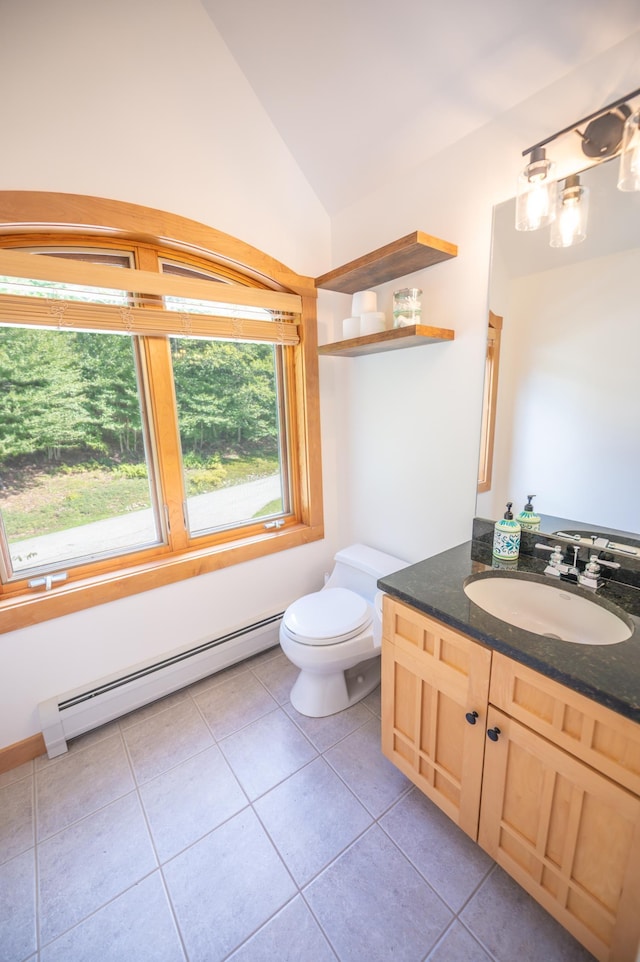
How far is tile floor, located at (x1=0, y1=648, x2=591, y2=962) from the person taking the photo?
1016 mm

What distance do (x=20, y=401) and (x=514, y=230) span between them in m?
Answer: 1.92

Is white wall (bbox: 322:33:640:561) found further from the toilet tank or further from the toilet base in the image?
the toilet base

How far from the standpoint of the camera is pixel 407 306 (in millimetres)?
1554

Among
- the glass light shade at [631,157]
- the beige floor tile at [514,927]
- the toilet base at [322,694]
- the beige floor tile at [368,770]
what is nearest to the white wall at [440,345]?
the glass light shade at [631,157]

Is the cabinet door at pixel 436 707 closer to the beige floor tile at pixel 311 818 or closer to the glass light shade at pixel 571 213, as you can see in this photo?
the beige floor tile at pixel 311 818

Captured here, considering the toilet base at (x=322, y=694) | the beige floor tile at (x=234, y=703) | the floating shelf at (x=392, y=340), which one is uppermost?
the floating shelf at (x=392, y=340)

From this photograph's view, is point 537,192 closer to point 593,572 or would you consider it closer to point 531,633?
point 593,572

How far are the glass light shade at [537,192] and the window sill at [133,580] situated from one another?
5.59 ft

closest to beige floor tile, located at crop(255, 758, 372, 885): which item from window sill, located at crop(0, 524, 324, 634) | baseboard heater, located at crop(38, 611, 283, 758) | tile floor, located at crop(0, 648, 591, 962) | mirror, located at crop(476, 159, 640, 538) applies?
tile floor, located at crop(0, 648, 591, 962)

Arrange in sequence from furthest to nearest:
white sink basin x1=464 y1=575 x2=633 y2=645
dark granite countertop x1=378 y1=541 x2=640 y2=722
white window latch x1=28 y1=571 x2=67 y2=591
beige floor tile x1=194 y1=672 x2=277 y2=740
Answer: beige floor tile x1=194 y1=672 x2=277 y2=740
white window latch x1=28 y1=571 x2=67 y2=591
white sink basin x1=464 y1=575 x2=633 y2=645
dark granite countertop x1=378 y1=541 x2=640 y2=722

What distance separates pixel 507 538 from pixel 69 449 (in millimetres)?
1770

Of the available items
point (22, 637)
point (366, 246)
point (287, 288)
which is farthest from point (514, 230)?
point (22, 637)

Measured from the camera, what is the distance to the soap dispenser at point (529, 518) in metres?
1.39

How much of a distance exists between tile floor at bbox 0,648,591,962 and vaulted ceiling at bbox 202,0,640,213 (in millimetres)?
2311
